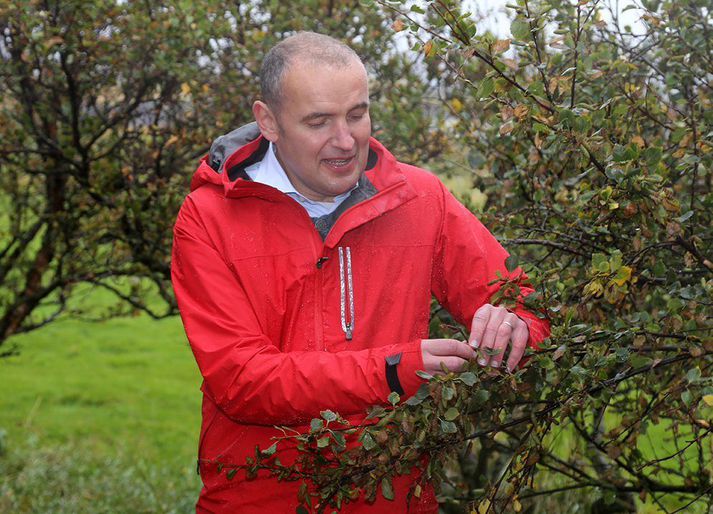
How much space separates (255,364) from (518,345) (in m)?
0.70

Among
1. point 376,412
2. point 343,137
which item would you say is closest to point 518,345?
point 376,412

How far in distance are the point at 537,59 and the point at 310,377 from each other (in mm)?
1112

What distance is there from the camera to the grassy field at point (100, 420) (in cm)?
730

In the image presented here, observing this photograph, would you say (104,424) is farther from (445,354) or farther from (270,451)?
(445,354)

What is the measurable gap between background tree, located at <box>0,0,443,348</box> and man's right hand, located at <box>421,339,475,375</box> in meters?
2.94

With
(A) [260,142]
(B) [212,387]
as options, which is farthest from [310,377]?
(A) [260,142]

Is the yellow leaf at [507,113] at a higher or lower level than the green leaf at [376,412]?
higher

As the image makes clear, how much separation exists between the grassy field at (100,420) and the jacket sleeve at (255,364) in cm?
426

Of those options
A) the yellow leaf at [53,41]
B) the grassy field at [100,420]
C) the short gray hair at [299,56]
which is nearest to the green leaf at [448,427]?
the short gray hair at [299,56]

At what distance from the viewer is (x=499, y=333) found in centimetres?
249

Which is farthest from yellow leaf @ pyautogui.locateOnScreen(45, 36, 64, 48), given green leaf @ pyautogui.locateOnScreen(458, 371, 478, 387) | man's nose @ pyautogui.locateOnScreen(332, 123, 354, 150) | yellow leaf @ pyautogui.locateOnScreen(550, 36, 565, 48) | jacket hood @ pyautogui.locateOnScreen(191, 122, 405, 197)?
green leaf @ pyautogui.locateOnScreen(458, 371, 478, 387)

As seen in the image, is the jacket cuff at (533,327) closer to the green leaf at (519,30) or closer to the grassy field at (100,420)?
the green leaf at (519,30)

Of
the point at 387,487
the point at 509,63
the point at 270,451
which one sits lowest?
the point at 387,487

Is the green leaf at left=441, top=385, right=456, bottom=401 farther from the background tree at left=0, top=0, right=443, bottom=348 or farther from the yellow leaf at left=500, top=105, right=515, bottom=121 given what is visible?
the background tree at left=0, top=0, right=443, bottom=348
